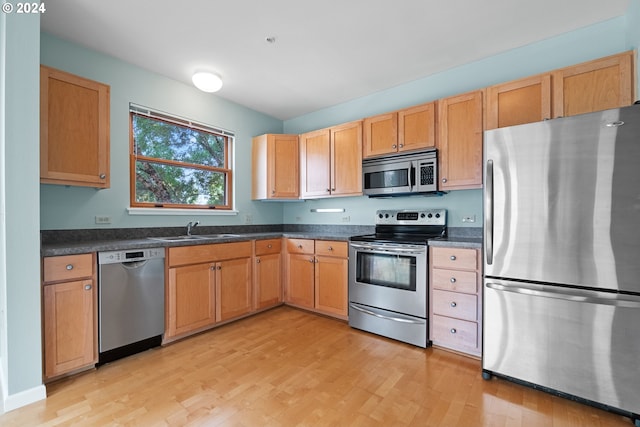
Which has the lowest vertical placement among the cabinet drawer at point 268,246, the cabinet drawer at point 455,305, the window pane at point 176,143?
the cabinet drawer at point 455,305

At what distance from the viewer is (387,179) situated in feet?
10.2

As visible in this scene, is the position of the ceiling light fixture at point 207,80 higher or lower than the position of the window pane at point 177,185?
higher

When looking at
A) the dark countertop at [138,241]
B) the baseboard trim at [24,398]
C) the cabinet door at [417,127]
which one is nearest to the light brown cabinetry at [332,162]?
the cabinet door at [417,127]

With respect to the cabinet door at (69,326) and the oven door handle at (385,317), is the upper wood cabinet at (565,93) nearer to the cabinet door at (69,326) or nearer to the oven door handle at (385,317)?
the oven door handle at (385,317)

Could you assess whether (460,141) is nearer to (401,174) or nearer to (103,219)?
(401,174)

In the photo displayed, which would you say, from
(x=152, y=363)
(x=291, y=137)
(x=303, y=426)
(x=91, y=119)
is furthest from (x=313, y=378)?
(x=291, y=137)

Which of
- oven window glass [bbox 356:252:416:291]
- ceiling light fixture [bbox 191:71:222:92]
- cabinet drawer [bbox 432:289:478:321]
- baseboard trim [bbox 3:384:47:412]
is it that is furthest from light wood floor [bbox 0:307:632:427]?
ceiling light fixture [bbox 191:71:222:92]

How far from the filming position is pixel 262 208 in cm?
419

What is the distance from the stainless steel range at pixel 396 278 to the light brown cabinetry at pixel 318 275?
6.6 inches

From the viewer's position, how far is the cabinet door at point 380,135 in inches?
119

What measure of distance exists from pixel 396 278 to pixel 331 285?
81cm

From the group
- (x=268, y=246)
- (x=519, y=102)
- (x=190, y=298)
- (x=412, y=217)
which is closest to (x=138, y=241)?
(x=190, y=298)

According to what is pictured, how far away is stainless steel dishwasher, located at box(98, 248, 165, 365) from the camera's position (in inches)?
85.5

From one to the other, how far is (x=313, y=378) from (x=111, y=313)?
1640mm
